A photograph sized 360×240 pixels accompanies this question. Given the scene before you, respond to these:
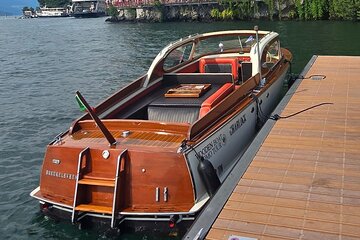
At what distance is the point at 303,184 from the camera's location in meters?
6.67

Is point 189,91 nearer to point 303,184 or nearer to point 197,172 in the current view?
point 197,172

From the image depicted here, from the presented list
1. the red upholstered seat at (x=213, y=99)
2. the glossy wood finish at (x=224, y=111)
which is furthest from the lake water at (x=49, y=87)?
the red upholstered seat at (x=213, y=99)

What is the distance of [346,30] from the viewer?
38.9 m

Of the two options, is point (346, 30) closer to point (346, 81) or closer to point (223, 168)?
point (346, 81)

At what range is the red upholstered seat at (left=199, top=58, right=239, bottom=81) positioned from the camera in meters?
12.8

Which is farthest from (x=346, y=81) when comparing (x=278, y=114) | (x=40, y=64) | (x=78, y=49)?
(x=78, y=49)

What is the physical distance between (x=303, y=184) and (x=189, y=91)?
4.49 meters

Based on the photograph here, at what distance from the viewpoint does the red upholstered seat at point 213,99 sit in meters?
9.09

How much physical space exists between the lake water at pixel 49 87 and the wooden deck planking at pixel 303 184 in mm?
2748

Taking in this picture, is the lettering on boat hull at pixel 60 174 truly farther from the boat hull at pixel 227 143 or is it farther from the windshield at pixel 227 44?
the windshield at pixel 227 44

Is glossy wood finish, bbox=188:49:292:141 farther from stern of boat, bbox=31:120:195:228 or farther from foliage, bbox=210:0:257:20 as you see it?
foliage, bbox=210:0:257:20

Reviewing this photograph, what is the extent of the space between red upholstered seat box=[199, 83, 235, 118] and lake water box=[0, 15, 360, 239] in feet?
10.6

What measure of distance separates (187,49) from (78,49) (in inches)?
1018

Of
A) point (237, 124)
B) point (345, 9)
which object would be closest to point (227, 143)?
point (237, 124)
